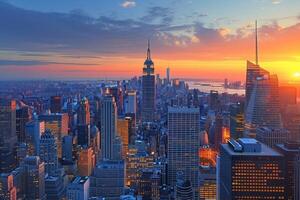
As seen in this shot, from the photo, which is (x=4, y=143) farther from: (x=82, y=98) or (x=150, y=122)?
(x=150, y=122)

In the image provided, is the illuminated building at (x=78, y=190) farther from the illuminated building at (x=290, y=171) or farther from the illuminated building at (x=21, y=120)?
the illuminated building at (x=290, y=171)

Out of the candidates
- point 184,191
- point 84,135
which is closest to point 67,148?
point 84,135

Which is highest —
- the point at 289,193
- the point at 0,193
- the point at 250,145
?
the point at 250,145

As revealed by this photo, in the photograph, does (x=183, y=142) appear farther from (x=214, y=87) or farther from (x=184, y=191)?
(x=184, y=191)

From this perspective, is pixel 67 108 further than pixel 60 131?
Yes

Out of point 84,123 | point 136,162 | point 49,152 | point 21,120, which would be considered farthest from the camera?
point 84,123

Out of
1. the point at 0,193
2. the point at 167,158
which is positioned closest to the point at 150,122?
the point at 167,158
